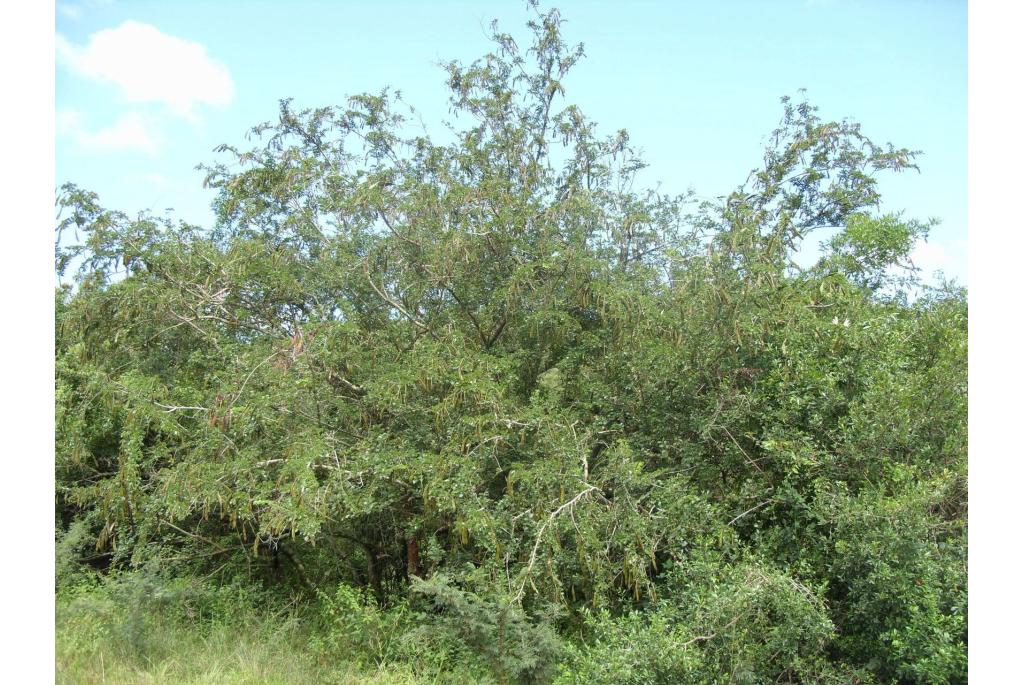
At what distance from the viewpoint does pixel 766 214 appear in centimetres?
571

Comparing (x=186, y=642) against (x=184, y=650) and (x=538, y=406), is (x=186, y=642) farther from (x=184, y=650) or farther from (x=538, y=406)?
(x=538, y=406)

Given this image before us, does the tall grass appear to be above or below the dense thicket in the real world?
below

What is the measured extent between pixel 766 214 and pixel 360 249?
2.91 meters

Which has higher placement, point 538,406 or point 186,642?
point 538,406

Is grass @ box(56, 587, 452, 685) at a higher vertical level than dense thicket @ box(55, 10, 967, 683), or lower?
lower

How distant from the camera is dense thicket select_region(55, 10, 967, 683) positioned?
13.9 ft

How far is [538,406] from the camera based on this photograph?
4.70 metres

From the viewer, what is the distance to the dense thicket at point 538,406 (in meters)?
4.23

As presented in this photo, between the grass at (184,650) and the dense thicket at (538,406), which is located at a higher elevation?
the dense thicket at (538,406)

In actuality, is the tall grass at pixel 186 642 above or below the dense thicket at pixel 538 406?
below

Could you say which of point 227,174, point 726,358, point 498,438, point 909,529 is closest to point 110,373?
point 227,174

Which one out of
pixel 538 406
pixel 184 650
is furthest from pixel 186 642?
pixel 538 406
